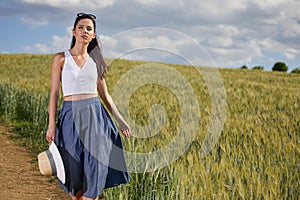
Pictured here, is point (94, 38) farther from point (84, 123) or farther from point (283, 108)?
point (283, 108)

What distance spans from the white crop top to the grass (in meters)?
0.85

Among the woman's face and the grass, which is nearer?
the woman's face

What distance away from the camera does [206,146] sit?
524 cm

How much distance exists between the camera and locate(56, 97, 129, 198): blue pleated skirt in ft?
11.0

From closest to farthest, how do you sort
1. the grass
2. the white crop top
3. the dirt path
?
the white crop top
the grass
the dirt path

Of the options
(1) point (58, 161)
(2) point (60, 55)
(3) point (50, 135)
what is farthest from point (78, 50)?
(1) point (58, 161)

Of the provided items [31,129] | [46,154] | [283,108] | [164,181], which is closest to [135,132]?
[164,181]

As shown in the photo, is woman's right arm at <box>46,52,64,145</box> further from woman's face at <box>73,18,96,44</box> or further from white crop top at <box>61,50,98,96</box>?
woman's face at <box>73,18,96,44</box>

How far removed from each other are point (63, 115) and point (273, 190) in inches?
62.2

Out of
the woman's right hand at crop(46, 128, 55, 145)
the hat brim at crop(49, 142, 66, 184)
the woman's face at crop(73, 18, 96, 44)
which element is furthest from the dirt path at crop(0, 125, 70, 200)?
the woman's face at crop(73, 18, 96, 44)

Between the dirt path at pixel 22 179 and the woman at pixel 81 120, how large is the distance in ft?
5.45

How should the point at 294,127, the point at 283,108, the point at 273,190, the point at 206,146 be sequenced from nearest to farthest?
the point at 273,190 < the point at 206,146 < the point at 294,127 < the point at 283,108

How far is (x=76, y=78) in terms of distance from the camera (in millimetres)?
3359

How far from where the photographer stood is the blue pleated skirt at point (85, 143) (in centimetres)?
336
